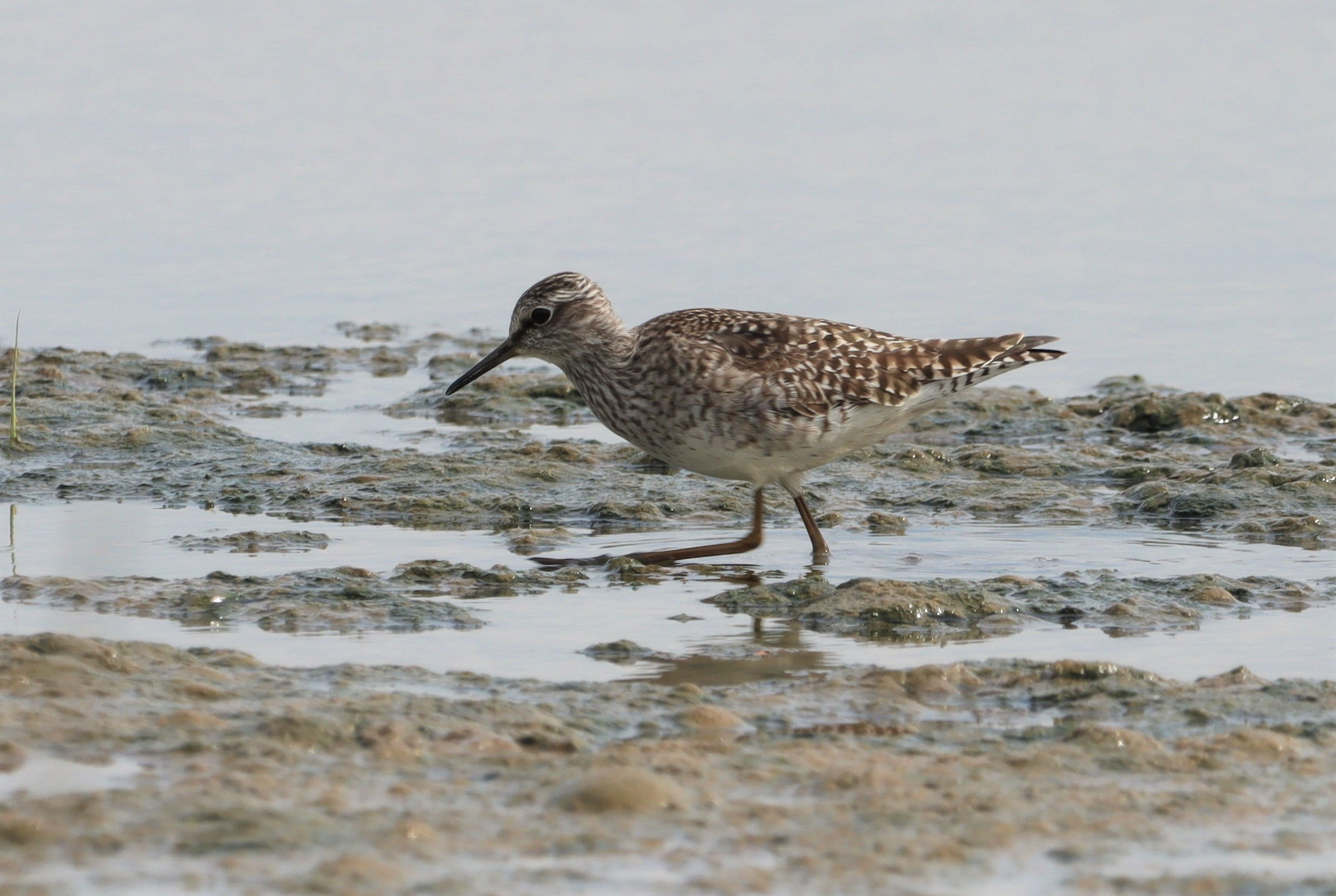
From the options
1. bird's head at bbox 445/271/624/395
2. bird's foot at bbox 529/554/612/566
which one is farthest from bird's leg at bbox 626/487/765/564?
bird's head at bbox 445/271/624/395

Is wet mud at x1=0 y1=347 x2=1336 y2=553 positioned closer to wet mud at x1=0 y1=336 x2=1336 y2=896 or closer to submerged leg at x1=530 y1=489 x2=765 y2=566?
wet mud at x1=0 y1=336 x2=1336 y2=896

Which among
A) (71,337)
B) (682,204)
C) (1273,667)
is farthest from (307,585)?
(682,204)

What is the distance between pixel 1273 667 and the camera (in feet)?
20.3

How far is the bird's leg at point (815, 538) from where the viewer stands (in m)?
8.02

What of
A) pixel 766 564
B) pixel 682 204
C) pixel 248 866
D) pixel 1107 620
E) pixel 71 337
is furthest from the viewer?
pixel 682 204

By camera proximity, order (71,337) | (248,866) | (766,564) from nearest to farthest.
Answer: (248,866), (766,564), (71,337)

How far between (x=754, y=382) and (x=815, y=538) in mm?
731

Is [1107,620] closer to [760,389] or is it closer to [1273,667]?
[1273,667]

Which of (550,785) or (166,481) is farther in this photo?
(166,481)

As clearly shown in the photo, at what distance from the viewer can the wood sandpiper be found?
8102 millimetres

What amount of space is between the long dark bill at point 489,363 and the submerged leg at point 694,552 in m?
1.48

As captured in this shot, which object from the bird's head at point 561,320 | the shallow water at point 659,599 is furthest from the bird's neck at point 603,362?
the shallow water at point 659,599

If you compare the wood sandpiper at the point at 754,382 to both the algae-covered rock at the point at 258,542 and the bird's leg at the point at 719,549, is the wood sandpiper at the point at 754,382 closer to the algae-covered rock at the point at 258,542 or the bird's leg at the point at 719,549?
the bird's leg at the point at 719,549

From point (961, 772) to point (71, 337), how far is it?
8.95 metres
